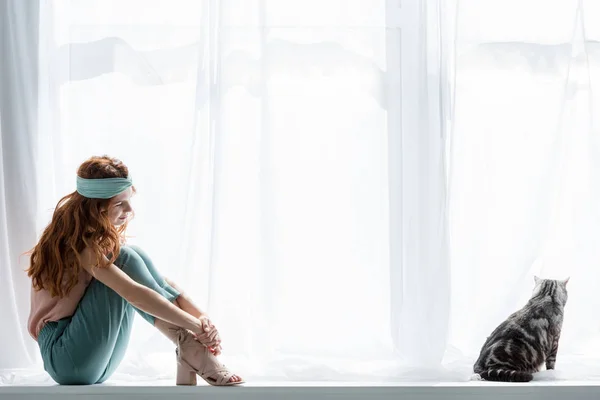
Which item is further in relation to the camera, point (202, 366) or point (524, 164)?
point (524, 164)

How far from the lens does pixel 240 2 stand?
223cm

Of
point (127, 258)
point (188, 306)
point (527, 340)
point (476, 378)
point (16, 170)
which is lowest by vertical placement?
point (476, 378)

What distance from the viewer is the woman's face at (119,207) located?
2.00 meters

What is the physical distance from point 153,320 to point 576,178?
135 centimetres

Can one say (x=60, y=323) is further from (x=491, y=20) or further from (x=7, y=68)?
(x=491, y=20)

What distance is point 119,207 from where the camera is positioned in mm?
2020

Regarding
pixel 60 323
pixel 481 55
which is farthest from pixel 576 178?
pixel 60 323

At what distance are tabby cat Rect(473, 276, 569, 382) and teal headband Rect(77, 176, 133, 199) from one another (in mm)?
1145

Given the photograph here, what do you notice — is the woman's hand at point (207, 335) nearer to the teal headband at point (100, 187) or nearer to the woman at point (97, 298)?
the woman at point (97, 298)

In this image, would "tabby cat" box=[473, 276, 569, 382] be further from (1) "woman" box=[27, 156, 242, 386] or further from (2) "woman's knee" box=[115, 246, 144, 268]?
(2) "woman's knee" box=[115, 246, 144, 268]

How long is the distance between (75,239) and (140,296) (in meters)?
0.24
